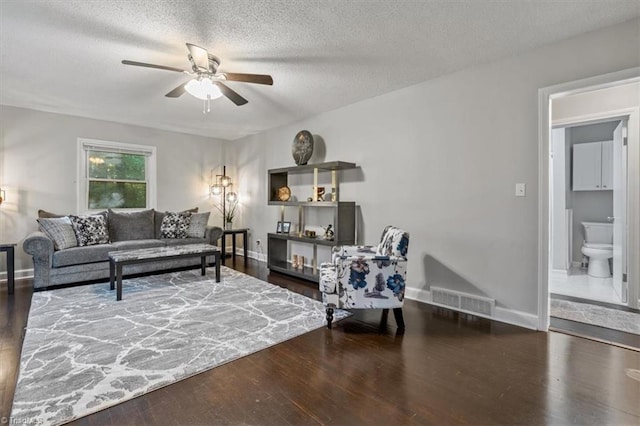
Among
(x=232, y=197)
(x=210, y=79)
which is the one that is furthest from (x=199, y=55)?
(x=232, y=197)

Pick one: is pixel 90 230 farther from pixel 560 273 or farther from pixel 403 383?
pixel 560 273

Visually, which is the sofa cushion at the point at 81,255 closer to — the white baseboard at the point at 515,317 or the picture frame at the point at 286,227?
the picture frame at the point at 286,227

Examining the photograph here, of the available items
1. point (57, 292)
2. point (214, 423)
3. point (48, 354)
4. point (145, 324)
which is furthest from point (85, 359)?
point (57, 292)

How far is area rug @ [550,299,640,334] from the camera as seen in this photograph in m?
2.82

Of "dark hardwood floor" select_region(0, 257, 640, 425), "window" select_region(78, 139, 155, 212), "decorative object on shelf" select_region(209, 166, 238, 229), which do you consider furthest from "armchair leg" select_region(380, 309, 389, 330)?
"window" select_region(78, 139, 155, 212)

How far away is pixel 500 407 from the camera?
173 centimetres

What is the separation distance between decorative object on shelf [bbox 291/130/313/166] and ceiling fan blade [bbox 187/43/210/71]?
210cm

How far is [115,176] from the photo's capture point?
17.9ft

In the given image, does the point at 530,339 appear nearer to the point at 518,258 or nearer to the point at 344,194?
the point at 518,258

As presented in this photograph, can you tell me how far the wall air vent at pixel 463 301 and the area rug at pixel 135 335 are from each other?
1080 millimetres

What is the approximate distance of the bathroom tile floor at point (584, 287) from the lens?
3.63 m

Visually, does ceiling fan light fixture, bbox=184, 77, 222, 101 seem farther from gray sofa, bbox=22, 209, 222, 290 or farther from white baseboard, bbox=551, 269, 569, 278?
white baseboard, bbox=551, 269, 569, 278

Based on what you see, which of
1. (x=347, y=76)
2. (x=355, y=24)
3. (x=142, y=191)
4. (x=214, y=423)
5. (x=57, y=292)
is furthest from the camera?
(x=142, y=191)

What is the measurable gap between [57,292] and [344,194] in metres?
3.80
